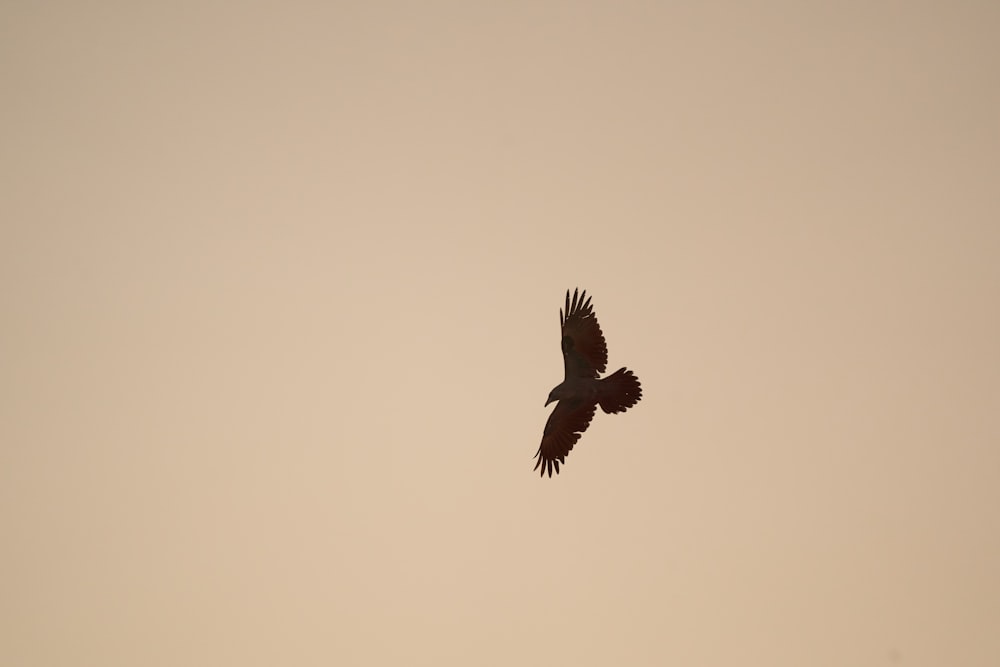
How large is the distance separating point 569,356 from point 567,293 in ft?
3.60

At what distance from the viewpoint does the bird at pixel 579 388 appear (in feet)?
46.0

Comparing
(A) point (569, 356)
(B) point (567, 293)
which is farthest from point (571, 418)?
(B) point (567, 293)

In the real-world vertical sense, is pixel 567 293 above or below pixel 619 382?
above

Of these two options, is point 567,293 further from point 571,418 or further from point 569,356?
point 571,418

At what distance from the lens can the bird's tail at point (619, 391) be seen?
45.7 feet

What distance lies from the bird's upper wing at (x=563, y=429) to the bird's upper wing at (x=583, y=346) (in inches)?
21.5

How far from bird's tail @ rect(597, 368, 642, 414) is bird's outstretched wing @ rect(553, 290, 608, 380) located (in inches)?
18.7

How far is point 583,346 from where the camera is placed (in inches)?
575

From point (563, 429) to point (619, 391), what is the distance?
1.39 m

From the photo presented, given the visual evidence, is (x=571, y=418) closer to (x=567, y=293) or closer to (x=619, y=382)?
(x=619, y=382)

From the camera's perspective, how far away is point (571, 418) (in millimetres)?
14641

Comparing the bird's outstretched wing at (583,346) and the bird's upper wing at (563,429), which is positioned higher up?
the bird's outstretched wing at (583,346)

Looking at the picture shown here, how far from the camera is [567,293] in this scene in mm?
14602

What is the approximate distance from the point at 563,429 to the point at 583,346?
1504mm
